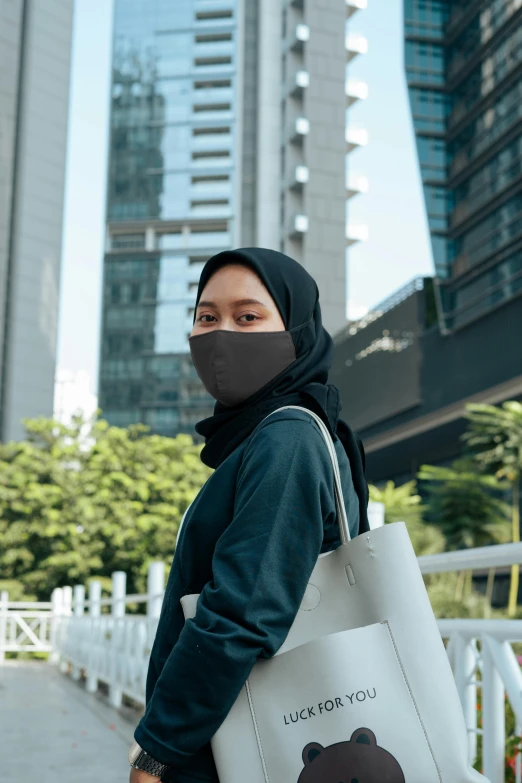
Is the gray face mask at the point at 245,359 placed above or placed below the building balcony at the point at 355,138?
below

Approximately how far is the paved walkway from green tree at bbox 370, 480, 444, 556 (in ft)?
41.2

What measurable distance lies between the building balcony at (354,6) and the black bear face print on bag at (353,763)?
52997mm

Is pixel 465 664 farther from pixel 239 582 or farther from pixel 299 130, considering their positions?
pixel 299 130

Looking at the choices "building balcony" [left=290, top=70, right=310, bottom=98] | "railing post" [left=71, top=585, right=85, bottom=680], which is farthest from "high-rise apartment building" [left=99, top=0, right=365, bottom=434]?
"railing post" [left=71, top=585, right=85, bottom=680]

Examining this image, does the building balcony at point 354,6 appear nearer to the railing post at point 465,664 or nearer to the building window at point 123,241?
the building window at point 123,241

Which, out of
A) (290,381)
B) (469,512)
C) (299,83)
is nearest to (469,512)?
(469,512)

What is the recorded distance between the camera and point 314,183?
4803 cm

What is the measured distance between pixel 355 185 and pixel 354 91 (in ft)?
16.1

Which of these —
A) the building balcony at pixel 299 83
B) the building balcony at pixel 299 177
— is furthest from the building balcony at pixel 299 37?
the building balcony at pixel 299 177

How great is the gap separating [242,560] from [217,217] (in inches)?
2176

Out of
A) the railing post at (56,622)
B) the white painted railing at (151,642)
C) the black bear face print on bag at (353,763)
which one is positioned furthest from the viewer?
the railing post at (56,622)

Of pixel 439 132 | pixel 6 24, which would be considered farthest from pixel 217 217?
pixel 439 132

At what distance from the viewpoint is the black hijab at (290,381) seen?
4.55 ft

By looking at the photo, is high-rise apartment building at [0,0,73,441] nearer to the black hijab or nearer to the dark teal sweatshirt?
the black hijab
